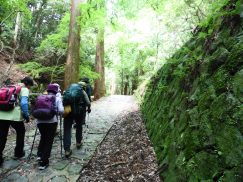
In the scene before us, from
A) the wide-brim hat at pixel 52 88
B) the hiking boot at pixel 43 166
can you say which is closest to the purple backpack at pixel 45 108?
the wide-brim hat at pixel 52 88

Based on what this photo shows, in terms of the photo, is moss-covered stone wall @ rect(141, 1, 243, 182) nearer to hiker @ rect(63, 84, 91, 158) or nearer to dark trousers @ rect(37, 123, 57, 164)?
hiker @ rect(63, 84, 91, 158)

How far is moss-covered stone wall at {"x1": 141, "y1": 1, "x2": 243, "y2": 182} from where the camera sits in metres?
2.81

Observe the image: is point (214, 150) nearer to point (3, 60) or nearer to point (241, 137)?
point (241, 137)

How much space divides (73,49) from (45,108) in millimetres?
4986

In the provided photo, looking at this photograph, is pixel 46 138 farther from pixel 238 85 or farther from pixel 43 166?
pixel 238 85

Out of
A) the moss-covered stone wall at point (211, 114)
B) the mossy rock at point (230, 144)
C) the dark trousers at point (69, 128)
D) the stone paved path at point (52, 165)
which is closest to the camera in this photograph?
the mossy rock at point (230, 144)

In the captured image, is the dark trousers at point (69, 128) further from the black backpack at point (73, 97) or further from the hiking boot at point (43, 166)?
the hiking boot at point (43, 166)

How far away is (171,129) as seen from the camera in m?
5.08

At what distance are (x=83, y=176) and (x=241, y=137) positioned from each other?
11.9 ft

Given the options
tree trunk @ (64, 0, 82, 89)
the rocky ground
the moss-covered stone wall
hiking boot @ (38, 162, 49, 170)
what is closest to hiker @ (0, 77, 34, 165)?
hiking boot @ (38, 162, 49, 170)

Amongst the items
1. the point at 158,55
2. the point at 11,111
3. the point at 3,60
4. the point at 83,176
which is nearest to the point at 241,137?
the point at 83,176

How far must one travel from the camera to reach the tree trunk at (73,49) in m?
9.96

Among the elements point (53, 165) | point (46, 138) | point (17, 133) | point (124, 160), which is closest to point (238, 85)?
point (124, 160)

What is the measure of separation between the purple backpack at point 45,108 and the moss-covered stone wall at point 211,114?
2622 mm
